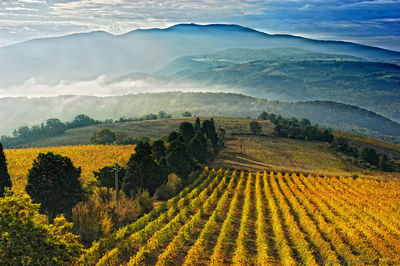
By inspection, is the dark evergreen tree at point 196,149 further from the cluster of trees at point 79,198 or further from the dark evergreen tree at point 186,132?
the cluster of trees at point 79,198

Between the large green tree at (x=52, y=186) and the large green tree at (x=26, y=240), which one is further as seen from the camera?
the large green tree at (x=52, y=186)

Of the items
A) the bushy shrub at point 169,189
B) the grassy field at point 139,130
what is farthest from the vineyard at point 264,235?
the grassy field at point 139,130

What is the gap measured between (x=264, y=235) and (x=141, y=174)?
57.5 ft

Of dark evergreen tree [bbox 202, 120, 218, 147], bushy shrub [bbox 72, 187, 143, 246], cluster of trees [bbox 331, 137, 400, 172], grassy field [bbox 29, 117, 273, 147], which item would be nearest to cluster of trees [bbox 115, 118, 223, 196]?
bushy shrub [bbox 72, 187, 143, 246]

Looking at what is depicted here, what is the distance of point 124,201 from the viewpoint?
34.3 metres

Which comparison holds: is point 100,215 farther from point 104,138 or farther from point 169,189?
point 104,138

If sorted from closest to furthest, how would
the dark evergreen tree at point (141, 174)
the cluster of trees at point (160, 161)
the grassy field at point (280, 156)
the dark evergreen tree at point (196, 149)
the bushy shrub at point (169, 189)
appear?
the dark evergreen tree at point (141, 174)
the cluster of trees at point (160, 161)
the bushy shrub at point (169, 189)
the dark evergreen tree at point (196, 149)
the grassy field at point (280, 156)

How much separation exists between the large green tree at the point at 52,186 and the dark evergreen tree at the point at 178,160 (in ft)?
70.9

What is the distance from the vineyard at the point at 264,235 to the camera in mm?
22500

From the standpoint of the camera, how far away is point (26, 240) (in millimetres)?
15273

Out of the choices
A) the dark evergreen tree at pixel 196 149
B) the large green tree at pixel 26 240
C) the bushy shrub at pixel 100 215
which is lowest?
the bushy shrub at pixel 100 215

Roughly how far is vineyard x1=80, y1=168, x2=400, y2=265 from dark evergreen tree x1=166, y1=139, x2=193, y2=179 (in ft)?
37.1

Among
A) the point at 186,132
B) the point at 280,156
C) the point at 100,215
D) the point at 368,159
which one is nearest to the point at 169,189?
the point at 100,215

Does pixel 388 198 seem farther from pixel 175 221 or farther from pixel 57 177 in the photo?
pixel 57 177
